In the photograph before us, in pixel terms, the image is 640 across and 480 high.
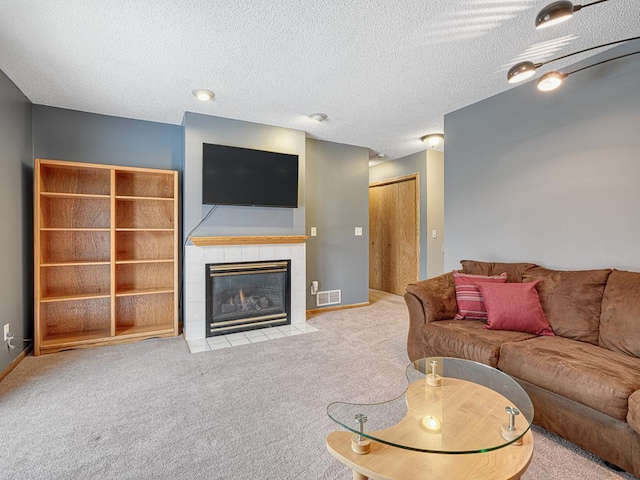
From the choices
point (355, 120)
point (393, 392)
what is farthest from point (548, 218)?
point (355, 120)


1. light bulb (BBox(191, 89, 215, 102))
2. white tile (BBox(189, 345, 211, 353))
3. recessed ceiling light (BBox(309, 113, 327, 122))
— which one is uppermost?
recessed ceiling light (BBox(309, 113, 327, 122))

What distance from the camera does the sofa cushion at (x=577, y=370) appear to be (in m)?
1.48

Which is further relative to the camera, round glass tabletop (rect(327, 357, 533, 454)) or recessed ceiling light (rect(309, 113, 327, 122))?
recessed ceiling light (rect(309, 113, 327, 122))

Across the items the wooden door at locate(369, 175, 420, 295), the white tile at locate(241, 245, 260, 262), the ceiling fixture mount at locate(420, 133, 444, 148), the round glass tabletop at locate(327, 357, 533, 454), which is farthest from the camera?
the wooden door at locate(369, 175, 420, 295)

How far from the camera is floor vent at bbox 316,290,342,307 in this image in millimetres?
4479

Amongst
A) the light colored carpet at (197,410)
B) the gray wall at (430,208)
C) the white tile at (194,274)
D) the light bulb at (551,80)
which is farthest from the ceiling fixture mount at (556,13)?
the gray wall at (430,208)

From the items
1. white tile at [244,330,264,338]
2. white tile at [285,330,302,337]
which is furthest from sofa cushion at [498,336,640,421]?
white tile at [244,330,264,338]

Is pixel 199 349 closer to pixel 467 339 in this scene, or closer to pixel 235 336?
pixel 235 336

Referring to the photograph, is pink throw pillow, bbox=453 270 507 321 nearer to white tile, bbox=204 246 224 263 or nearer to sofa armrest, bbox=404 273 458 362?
sofa armrest, bbox=404 273 458 362

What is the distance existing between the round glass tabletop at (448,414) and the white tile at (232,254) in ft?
7.81

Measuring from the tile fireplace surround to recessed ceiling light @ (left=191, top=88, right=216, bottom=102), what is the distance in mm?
1378

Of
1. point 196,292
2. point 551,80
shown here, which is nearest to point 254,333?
point 196,292

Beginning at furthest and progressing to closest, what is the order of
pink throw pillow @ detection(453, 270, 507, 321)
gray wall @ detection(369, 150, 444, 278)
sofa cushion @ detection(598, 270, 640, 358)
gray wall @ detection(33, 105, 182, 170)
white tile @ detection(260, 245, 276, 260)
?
gray wall @ detection(369, 150, 444, 278), white tile @ detection(260, 245, 276, 260), gray wall @ detection(33, 105, 182, 170), pink throw pillow @ detection(453, 270, 507, 321), sofa cushion @ detection(598, 270, 640, 358)

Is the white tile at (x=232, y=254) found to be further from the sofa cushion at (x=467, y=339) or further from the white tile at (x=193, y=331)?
the sofa cushion at (x=467, y=339)
